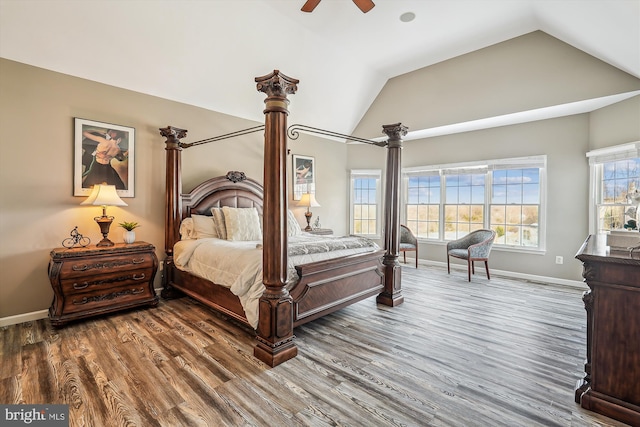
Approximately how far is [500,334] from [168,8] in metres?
4.90

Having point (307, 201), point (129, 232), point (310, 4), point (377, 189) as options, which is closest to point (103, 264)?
point (129, 232)

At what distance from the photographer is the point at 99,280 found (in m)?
3.29

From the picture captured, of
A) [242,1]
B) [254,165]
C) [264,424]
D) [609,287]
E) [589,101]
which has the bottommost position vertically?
[264,424]

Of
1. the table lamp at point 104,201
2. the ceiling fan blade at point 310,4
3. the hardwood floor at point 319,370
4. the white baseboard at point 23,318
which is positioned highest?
the ceiling fan blade at point 310,4

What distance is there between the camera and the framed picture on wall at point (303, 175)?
6.05 metres

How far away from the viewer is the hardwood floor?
1.86m

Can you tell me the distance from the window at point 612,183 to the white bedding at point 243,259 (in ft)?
11.7

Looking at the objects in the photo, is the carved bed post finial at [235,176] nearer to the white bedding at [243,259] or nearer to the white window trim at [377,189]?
the white bedding at [243,259]

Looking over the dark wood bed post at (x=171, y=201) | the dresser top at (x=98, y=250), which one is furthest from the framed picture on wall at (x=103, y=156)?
the dresser top at (x=98, y=250)

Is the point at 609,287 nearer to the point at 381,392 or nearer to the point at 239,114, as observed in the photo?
the point at 381,392

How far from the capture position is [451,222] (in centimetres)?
620

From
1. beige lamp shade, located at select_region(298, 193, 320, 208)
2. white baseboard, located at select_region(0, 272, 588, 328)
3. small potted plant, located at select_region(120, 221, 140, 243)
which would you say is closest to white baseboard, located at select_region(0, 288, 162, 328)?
white baseboard, located at select_region(0, 272, 588, 328)

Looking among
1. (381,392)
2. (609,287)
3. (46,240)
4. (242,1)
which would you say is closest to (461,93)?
(242,1)

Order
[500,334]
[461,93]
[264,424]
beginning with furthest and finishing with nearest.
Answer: [461,93], [500,334], [264,424]
